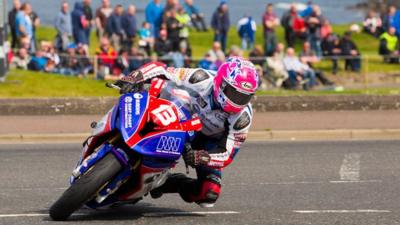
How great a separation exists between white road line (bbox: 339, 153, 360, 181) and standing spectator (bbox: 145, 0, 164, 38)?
11397 mm

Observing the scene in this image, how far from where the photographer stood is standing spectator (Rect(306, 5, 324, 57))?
88.8 feet

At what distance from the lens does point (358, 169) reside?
13.4 meters

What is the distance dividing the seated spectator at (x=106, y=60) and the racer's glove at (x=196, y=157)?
537 inches

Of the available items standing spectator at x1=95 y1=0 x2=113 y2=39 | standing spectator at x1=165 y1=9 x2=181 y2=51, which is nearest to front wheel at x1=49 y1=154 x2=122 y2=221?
standing spectator at x1=165 y1=9 x2=181 y2=51

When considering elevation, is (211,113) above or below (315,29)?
above

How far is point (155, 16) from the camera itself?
85.0ft

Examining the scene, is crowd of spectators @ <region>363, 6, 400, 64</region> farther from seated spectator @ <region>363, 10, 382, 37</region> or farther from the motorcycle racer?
the motorcycle racer

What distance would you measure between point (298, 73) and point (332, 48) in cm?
295

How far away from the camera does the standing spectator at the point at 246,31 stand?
27922 mm

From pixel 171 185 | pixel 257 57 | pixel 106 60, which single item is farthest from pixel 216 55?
pixel 171 185

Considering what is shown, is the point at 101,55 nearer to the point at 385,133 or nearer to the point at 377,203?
the point at 385,133

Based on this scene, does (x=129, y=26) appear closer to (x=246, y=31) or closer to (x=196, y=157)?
(x=246, y=31)


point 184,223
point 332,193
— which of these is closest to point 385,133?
point 332,193

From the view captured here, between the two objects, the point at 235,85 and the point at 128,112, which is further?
the point at 235,85
